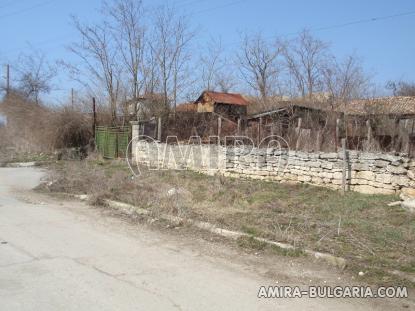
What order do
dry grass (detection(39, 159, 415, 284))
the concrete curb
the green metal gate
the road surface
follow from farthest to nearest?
the green metal gate < dry grass (detection(39, 159, 415, 284)) < the concrete curb < the road surface

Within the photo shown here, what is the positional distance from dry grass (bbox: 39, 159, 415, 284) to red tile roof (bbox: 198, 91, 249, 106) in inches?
720

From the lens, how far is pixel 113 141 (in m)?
22.8

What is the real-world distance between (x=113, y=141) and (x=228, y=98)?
14.2m

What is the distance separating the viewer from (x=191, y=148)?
55.2 feet

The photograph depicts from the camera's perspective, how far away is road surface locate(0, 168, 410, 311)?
181 inches

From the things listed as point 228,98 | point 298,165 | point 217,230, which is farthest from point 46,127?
point 217,230

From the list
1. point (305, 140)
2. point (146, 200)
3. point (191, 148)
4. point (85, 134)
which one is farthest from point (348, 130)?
point (85, 134)

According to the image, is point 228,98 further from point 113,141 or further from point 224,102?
point 113,141

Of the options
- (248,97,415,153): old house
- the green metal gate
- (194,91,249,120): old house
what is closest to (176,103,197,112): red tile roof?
(194,91,249,120): old house

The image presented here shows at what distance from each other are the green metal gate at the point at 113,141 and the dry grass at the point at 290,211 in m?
7.38

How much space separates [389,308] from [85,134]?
24208 millimetres

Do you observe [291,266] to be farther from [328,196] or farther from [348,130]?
[348,130]

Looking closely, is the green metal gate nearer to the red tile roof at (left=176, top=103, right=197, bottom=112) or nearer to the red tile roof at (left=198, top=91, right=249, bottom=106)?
the red tile roof at (left=176, top=103, right=197, bottom=112)

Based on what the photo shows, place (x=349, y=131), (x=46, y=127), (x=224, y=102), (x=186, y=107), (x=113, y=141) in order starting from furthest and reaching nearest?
(x=224, y=102) → (x=46, y=127) → (x=186, y=107) → (x=113, y=141) → (x=349, y=131)
